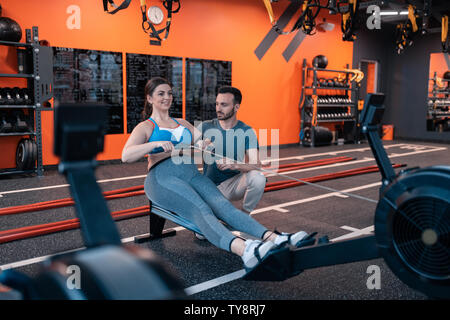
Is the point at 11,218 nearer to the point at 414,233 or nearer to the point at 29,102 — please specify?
the point at 29,102

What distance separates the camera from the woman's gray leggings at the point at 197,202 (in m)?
1.95

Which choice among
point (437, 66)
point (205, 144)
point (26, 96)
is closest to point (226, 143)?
point (205, 144)

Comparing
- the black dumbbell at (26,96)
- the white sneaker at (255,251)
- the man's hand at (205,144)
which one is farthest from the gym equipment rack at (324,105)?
the white sneaker at (255,251)

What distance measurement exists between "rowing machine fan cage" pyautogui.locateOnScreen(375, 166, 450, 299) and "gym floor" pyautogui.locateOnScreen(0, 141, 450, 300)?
0.58 meters

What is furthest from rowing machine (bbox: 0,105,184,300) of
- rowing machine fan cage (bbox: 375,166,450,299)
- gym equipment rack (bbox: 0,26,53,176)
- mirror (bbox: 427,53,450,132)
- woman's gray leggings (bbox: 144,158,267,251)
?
mirror (bbox: 427,53,450,132)

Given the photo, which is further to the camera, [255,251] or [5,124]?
[5,124]

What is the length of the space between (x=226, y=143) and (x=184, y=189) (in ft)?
2.25

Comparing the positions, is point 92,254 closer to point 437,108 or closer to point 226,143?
point 226,143

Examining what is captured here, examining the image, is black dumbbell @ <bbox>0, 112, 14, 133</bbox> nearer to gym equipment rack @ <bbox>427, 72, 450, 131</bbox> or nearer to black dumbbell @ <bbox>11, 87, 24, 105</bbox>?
black dumbbell @ <bbox>11, 87, 24, 105</bbox>

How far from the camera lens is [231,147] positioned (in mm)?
2760

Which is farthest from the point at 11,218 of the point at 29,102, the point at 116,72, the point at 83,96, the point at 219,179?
the point at 116,72

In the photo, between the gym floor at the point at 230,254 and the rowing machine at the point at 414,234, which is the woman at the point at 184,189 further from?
the rowing machine at the point at 414,234
